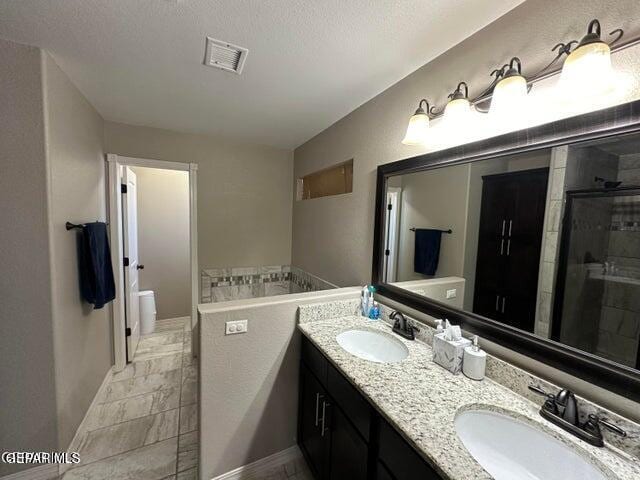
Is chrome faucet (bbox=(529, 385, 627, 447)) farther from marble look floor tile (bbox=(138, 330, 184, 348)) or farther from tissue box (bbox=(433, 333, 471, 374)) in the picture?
marble look floor tile (bbox=(138, 330, 184, 348))

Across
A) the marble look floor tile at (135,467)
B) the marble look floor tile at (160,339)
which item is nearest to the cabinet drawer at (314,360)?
the marble look floor tile at (135,467)

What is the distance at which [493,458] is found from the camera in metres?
0.90

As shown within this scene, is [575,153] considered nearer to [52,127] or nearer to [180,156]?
[52,127]

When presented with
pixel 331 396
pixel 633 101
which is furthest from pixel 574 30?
pixel 331 396

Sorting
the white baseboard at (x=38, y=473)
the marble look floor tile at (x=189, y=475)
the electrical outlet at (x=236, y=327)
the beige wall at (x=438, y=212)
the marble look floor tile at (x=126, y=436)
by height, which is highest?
the beige wall at (x=438, y=212)

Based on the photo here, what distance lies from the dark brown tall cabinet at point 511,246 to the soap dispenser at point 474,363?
17 cm

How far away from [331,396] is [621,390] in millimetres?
1055

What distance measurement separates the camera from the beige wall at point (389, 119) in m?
0.94

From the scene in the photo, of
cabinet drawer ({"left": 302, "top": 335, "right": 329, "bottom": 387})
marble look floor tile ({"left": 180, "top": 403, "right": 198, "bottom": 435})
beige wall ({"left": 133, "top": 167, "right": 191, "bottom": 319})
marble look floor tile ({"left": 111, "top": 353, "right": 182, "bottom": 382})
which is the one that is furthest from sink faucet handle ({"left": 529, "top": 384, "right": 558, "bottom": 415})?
beige wall ({"left": 133, "top": 167, "right": 191, "bottom": 319})

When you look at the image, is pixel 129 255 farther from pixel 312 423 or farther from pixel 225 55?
pixel 312 423

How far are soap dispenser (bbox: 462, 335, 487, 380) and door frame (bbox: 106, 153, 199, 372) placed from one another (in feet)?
7.50

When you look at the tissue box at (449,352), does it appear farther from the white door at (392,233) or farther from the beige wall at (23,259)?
the beige wall at (23,259)

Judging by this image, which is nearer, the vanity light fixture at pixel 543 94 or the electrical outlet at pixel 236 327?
the vanity light fixture at pixel 543 94

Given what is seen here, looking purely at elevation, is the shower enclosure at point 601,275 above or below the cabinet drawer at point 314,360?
above
